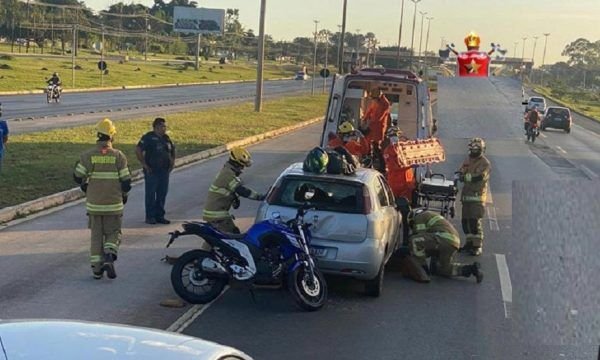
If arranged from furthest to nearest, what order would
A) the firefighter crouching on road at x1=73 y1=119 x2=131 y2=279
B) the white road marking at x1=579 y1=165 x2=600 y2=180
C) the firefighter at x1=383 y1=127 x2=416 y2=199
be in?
the white road marking at x1=579 y1=165 x2=600 y2=180 < the firefighter at x1=383 y1=127 x2=416 y2=199 < the firefighter crouching on road at x1=73 y1=119 x2=131 y2=279

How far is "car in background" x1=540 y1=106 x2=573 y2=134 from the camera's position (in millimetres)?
46031

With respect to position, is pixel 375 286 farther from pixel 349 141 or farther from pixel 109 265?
pixel 349 141

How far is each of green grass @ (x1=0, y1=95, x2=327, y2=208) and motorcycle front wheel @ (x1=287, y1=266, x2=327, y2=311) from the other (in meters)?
6.54

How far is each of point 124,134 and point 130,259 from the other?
637 inches

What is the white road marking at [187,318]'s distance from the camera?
735 cm

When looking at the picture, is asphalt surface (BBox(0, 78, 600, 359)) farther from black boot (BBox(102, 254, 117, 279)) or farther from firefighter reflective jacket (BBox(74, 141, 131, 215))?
firefighter reflective jacket (BBox(74, 141, 131, 215))

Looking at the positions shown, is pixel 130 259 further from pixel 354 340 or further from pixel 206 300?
pixel 354 340

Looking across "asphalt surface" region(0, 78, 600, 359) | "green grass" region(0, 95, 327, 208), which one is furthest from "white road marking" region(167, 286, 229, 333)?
"green grass" region(0, 95, 327, 208)

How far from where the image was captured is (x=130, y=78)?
7338 centimetres

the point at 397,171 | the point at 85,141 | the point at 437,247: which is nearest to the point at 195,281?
the point at 437,247

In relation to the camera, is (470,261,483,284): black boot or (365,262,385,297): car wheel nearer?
(365,262,385,297): car wheel

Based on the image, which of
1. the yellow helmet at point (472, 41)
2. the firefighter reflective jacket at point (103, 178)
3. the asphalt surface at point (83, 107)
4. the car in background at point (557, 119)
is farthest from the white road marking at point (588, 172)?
the car in background at point (557, 119)

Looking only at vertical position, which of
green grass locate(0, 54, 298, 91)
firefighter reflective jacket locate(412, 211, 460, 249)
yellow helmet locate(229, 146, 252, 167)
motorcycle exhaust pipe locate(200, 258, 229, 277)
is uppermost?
yellow helmet locate(229, 146, 252, 167)

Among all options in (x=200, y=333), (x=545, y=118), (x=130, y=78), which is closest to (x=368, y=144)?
(x=200, y=333)
